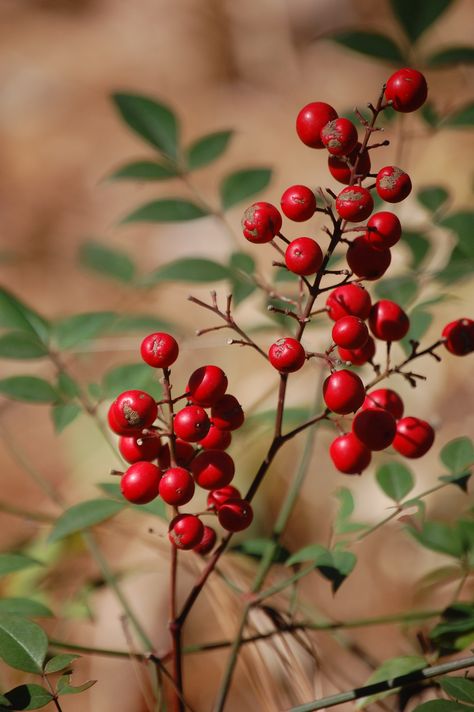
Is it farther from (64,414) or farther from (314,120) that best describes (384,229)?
(64,414)

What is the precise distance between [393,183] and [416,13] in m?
1.06

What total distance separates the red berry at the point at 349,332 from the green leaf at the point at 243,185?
867mm

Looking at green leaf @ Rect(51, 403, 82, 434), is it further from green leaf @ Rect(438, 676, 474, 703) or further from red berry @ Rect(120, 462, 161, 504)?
green leaf @ Rect(438, 676, 474, 703)

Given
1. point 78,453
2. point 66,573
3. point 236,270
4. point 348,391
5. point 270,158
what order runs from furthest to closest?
point 270,158, point 78,453, point 66,573, point 236,270, point 348,391

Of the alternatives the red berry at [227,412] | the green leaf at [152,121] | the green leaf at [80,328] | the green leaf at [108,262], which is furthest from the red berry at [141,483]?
the green leaf at [108,262]

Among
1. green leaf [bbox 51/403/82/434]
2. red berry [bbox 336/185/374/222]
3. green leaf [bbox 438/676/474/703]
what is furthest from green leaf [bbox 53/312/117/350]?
green leaf [bbox 438/676/474/703]

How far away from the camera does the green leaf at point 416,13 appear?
1.73m

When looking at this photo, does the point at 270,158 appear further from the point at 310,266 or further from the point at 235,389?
the point at 310,266

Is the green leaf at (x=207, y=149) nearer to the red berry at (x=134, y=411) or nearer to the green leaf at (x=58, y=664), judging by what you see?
the red berry at (x=134, y=411)

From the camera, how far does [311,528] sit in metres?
2.41

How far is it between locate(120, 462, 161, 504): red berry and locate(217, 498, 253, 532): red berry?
0.10 m

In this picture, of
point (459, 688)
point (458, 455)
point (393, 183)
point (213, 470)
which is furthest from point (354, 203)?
point (459, 688)

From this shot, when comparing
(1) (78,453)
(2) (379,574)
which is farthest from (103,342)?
(2) (379,574)

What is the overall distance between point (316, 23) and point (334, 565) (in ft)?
13.4
